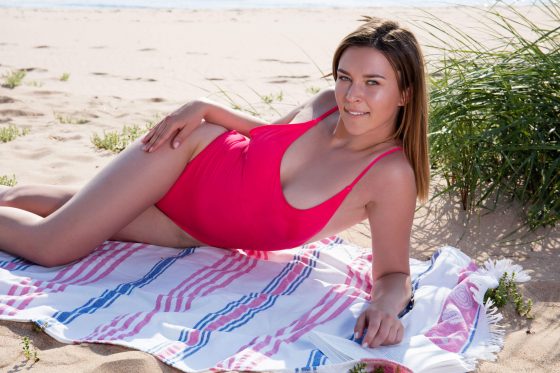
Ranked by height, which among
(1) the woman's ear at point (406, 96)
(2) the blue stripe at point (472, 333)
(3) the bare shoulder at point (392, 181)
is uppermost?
(1) the woman's ear at point (406, 96)

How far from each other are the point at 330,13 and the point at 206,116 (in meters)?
12.5

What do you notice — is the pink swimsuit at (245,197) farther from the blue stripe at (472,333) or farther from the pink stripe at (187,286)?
the blue stripe at (472,333)

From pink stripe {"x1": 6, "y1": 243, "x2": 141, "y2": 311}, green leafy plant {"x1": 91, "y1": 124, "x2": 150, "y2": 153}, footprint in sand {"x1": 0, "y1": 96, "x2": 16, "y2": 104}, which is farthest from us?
footprint in sand {"x1": 0, "y1": 96, "x2": 16, "y2": 104}

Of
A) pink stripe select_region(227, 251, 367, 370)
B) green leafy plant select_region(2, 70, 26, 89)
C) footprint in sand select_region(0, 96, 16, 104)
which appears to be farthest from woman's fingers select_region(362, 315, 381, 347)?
green leafy plant select_region(2, 70, 26, 89)

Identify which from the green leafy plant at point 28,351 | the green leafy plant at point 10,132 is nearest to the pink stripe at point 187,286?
the green leafy plant at point 28,351

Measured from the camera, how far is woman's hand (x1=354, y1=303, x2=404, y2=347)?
2568 millimetres

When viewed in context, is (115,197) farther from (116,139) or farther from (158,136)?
(116,139)

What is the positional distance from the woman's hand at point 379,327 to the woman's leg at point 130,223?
1.09m

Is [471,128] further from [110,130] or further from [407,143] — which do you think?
[110,130]

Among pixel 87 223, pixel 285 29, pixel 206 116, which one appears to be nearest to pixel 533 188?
pixel 206 116

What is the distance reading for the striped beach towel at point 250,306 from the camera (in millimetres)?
2564

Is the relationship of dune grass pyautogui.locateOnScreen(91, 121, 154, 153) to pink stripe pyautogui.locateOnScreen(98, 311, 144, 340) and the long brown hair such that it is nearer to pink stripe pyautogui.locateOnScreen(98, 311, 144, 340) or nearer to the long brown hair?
pink stripe pyautogui.locateOnScreen(98, 311, 144, 340)

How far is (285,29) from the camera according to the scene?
1207cm

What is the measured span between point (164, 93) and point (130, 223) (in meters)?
3.69
